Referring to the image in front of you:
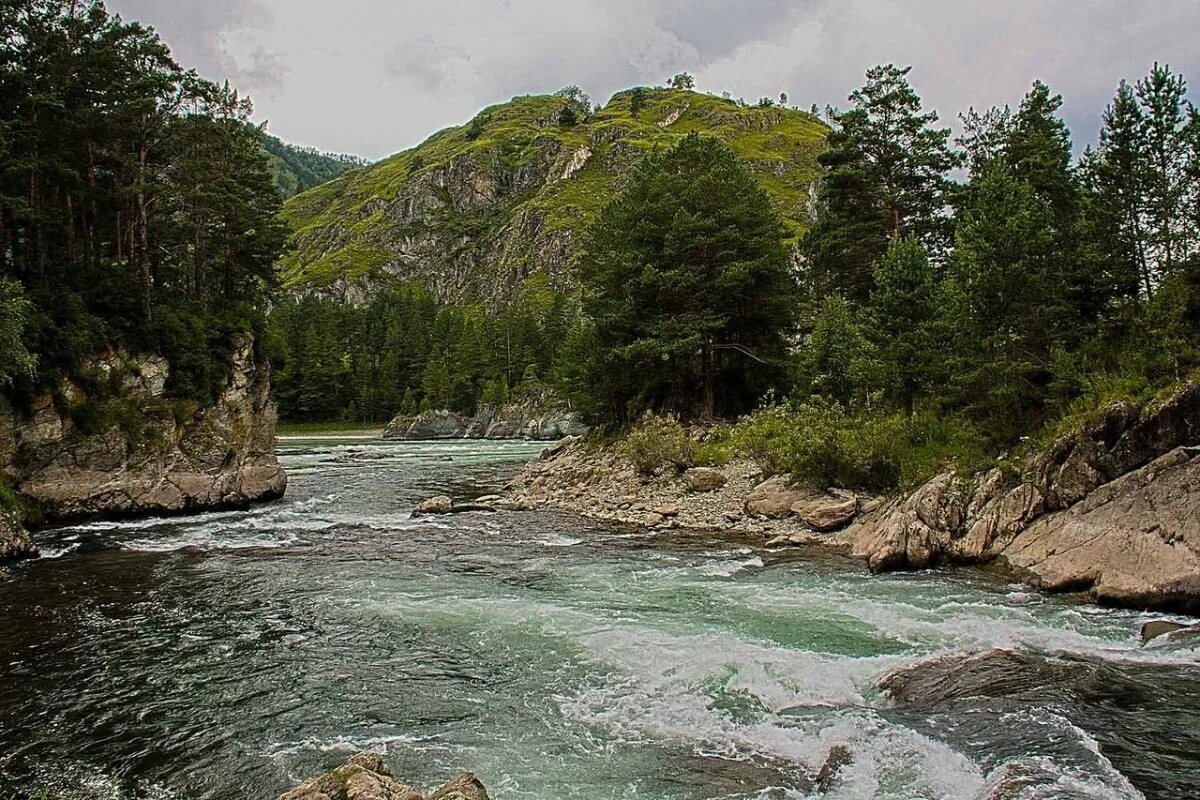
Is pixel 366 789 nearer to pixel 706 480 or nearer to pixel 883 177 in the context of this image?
pixel 706 480

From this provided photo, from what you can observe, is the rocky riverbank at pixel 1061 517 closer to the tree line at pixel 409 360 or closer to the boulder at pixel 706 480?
the boulder at pixel 706 480

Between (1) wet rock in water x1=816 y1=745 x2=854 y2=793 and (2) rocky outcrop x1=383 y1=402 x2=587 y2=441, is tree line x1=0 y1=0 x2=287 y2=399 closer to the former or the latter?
(1) wet rock in water x1=816 y1=745 x2=854 y2=793

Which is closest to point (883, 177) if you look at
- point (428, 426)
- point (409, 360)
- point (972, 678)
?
point (972, 678)

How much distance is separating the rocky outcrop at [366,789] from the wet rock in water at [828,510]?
64.5ft

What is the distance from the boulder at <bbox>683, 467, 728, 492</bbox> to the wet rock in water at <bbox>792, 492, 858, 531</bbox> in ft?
18.8

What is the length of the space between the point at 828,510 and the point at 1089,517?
8669mm

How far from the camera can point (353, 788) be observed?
721 cm

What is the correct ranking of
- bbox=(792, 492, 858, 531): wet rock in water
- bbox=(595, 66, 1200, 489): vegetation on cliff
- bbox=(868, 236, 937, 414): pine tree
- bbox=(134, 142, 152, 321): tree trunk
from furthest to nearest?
1. bbox=(134, 142, 152, 321): tree trunk
2. bbox=(868, 236, 937, 414): pine tree
3. bbox=(792, 492, 858, 531): wet rock in water
4. bbox=(595, 66, 1200, 489): vegetation on cliff

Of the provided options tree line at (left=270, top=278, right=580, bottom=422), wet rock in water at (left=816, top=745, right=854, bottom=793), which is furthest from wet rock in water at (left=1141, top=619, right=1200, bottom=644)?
tree line at (left=270, top=278, right=580, bottom=422)

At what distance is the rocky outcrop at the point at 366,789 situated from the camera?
7164mm

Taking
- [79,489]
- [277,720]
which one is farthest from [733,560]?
[79,489]

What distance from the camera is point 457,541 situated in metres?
27.1

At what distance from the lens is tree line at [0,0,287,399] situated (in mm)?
32562

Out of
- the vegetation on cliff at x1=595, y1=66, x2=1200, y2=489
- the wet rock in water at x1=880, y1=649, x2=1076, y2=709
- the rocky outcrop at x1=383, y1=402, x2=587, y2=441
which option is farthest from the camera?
the rocky outcrop at x1=383, y1=402, x2=587, y2=441
